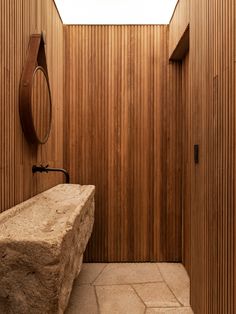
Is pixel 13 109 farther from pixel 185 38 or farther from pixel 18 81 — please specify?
pixel 185 38

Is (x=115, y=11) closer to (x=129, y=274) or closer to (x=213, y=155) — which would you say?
(x=213, y=155)

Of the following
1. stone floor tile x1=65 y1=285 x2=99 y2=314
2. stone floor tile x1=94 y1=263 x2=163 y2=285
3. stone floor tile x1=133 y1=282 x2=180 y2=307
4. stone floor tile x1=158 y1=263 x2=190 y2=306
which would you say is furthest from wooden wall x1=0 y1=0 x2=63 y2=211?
stone floor tile x1=158 y1=263 x2=190 y2=306

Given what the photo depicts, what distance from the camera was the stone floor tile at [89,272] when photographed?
8.02 feet

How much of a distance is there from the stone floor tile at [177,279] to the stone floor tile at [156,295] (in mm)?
54

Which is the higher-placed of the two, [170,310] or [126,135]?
[126,135]

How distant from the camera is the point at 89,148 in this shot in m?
2.87

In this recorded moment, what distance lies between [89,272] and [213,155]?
5.83 ft

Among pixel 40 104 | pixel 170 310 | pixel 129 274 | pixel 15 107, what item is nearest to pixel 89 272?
pixel 129 274

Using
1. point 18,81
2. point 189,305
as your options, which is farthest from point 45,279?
point 189,305

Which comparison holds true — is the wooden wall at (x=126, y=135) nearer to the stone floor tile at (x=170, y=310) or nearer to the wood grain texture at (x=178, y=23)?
the wood grain texture at (x=178, y=23)

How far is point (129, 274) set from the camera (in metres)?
2.57

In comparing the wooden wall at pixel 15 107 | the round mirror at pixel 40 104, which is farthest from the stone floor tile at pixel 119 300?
the round mirror at pixel 40 104

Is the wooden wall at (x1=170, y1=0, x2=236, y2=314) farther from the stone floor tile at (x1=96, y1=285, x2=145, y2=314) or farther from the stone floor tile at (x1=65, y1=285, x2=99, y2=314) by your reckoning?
the stone floor tile at (x1=65, y1=285, x2=99, y2=314)

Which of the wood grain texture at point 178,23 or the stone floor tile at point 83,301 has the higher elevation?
the wood grain texture at point 178,23
